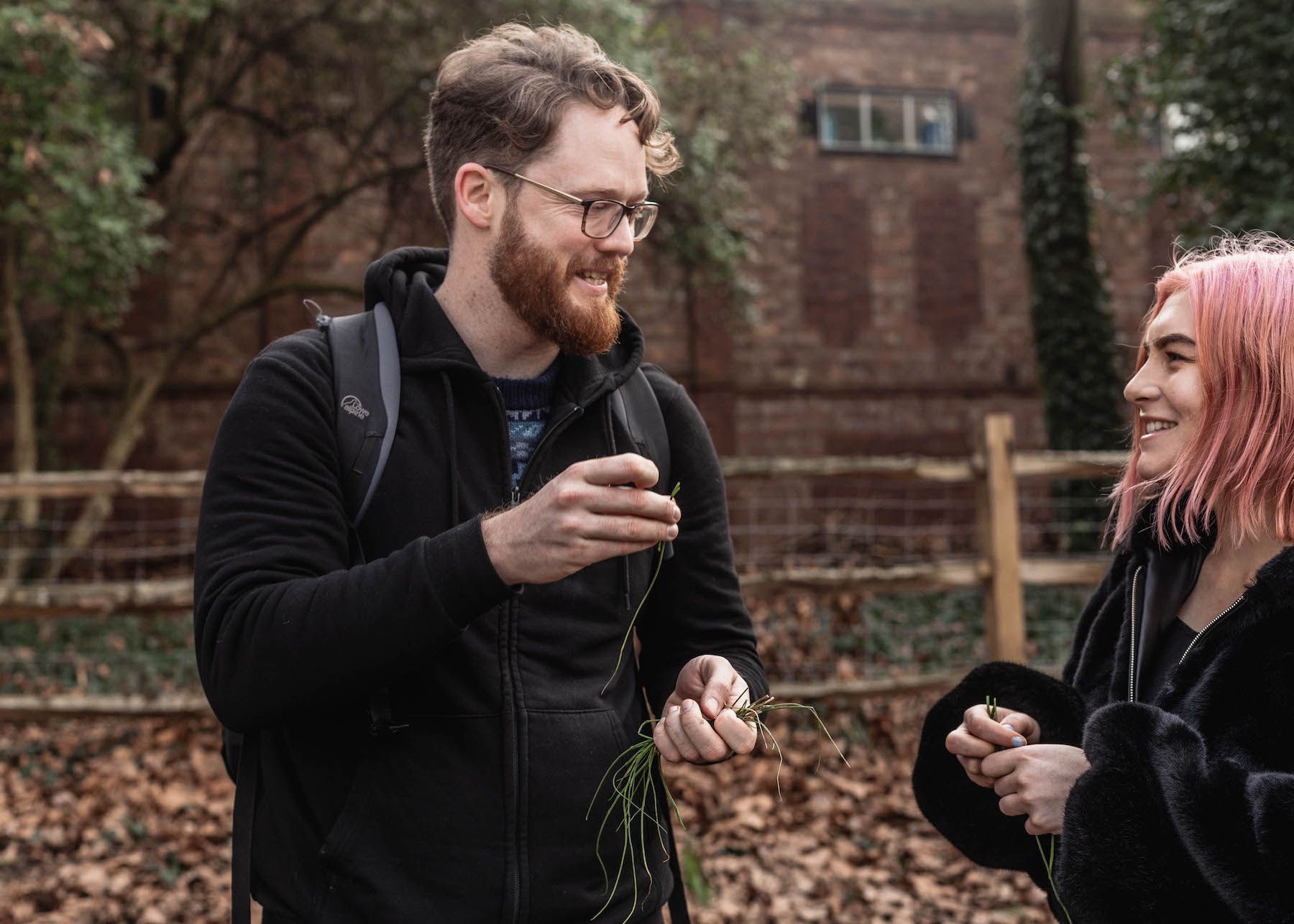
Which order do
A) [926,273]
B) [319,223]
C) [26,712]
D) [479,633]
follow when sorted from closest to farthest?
1. [479,633]
2. [26,712]
3. [319,223]
4. [926,273]

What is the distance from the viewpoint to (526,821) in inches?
72.1

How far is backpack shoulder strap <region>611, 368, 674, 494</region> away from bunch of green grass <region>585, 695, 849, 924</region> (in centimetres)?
46

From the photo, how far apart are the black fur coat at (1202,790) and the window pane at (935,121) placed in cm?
1428

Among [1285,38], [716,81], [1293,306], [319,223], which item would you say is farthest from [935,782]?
[319,223]

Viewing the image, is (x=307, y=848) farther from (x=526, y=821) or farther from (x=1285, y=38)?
(x=1285, y=38)

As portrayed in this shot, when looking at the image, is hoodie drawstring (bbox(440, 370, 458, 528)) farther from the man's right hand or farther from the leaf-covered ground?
the leaf-covered ground

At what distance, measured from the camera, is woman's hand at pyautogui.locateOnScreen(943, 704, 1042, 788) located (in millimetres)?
1961

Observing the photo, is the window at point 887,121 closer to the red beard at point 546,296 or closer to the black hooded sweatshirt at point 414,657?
the red beard at point 546,296

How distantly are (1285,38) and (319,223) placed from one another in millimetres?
9894

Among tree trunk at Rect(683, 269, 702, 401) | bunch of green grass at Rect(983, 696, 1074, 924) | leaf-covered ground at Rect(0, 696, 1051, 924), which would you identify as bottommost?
leaf-covered ground at Rect(0, 696, 1051, 924)

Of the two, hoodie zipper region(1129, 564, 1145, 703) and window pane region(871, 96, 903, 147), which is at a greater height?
window pane region(871, 96, 903, 147)

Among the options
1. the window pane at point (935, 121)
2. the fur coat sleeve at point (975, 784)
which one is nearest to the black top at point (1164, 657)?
the fur coat sleeve at point (975, 784)

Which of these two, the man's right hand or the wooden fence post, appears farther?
the wooden fence post

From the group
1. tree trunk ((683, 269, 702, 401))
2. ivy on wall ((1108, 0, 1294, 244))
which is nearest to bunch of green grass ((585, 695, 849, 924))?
ivy on wall ((1108, 0, 1294, 244))
